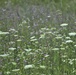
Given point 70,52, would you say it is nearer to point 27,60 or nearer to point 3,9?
point 27,60

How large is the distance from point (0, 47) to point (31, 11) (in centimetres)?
356

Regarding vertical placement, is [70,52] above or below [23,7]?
below

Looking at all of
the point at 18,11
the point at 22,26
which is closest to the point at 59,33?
the point at 22,26

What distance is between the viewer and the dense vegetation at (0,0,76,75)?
550 cm

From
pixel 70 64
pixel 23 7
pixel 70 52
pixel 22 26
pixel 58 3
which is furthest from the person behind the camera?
pixel 58 3

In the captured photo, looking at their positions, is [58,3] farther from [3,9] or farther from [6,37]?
[6,37]

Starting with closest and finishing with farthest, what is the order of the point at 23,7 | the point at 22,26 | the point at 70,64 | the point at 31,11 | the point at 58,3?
1. the point at 70,64
2. the point at 22,26
3. the point at 31,11
4. the point at 23,7
5. the point at 58,3

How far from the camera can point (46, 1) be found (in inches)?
461

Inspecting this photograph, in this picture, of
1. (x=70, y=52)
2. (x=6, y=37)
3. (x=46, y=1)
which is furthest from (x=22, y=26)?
(x=46, y=1)

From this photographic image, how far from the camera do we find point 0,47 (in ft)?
21.7

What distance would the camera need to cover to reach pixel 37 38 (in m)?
7.21

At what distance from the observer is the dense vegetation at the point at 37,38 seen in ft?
18.1

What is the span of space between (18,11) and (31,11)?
46cm

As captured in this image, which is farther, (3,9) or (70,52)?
(3,9)
